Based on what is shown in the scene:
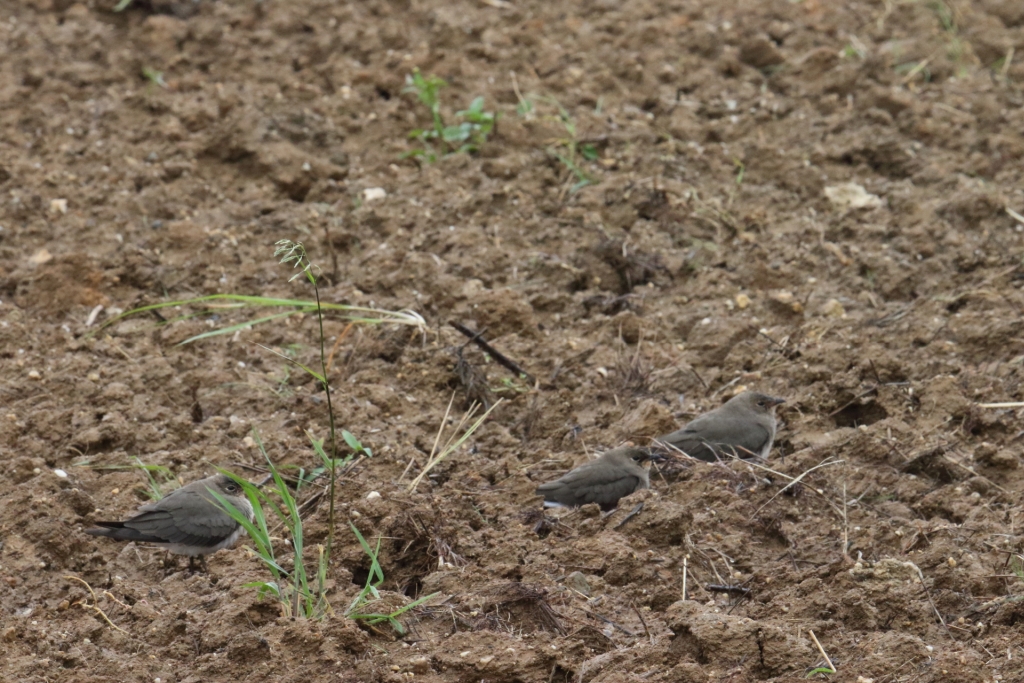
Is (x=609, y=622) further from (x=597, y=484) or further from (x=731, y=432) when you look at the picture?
(x=731, y=432)

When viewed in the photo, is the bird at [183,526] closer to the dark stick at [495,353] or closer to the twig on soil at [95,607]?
the twig on soil at [95,607]

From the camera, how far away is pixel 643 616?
4.38 m

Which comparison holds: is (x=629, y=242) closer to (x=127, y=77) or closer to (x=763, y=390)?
(x=763, y=390)

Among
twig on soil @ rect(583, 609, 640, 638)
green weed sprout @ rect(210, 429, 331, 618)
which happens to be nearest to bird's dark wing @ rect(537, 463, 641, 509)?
twig on soil @ rect(583, 609, 640, 638)

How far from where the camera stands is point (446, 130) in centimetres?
773

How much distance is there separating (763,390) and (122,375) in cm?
314

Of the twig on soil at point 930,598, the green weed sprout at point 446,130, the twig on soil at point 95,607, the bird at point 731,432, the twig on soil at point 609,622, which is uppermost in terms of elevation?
the green weed sprout at point 446,130

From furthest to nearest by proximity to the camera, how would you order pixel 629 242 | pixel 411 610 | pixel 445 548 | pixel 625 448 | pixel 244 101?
pixel 244 101 → pixel 629 242 → pixel 625 448 → pixel 445 548 → pixel 411 610

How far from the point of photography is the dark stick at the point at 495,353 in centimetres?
591

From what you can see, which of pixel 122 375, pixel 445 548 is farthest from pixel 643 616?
pixel 122 375

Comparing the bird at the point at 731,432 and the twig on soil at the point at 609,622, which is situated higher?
the bird at the point at 731,432

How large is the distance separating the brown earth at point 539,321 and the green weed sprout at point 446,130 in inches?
4.7

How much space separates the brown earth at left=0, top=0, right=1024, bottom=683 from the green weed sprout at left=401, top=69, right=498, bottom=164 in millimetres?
118

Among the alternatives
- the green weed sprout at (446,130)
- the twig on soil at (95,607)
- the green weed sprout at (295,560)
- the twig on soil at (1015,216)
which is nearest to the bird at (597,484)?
the green weed sprout at (295,560)
